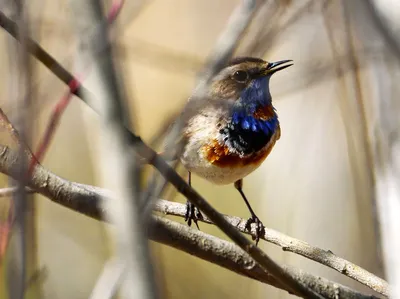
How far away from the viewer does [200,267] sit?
4.85m

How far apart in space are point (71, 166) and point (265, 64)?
117 inches

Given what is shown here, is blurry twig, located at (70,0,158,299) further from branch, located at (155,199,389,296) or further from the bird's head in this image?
the bird's head

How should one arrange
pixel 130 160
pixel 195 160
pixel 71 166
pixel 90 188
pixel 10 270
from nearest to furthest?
pixel 130 160
pixel 10 270
pixel 90 188
pixel 195 160
pixel 71 166

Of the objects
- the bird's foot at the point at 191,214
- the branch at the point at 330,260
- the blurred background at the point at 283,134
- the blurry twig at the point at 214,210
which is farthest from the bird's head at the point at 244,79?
the blurry twig at the point at 214,210

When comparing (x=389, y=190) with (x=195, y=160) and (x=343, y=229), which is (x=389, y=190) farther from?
(x=343, y=229)

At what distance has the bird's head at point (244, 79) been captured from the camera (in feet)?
9.15

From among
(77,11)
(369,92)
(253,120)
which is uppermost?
(369,92)

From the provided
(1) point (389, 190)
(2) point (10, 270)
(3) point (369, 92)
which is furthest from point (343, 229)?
(2) point (10, 270)

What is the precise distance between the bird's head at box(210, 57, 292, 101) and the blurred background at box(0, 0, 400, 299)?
11 centimetres

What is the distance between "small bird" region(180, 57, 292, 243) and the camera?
2.68 metres

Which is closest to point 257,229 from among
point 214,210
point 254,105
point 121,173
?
point 254,105

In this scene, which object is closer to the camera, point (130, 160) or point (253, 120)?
point (130, 160)

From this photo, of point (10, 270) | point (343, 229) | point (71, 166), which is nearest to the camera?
point (10, 270)

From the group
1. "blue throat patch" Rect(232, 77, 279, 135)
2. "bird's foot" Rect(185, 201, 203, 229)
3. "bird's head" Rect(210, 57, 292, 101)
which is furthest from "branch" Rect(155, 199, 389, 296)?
"bird's head" Rect(210, 57, 292, 101)
